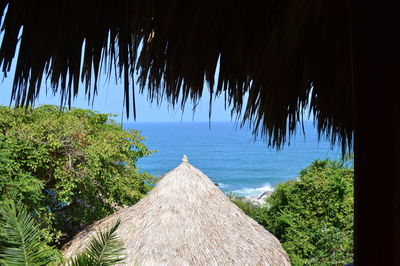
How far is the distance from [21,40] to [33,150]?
233 inches

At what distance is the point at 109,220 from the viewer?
20.5ft

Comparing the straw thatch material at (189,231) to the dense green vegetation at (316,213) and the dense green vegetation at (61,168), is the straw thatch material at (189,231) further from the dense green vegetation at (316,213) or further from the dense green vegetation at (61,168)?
the dense green vegetation at (316,213)

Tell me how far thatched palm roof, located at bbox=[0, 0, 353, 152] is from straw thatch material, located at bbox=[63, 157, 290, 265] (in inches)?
143

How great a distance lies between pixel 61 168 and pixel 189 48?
5982 mm

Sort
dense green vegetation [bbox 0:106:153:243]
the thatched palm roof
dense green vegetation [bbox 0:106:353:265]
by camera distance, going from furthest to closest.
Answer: dense green vegetation [bbox 0:106:353:265] → dense green vegetation [bbox 0:106:153:243] → the thatched palm roof

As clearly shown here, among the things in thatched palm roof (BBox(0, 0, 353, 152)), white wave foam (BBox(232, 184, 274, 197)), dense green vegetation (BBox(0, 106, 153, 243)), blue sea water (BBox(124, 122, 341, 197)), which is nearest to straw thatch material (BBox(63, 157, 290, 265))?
dense green vegetation (BBox(0, 106, 153, 243))

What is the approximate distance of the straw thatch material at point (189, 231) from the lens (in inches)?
206

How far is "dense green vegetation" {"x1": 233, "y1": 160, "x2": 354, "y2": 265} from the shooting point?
27.7 ft

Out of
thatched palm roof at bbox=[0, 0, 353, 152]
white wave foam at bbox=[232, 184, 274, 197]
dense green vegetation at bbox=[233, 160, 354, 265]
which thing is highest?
thatched palm roof at bbox=[0, 0, 353, 152]

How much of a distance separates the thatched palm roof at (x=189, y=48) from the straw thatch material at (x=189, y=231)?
3.63 m

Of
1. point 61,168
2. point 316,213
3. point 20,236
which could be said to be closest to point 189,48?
point 20,236

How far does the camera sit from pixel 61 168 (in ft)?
21.9

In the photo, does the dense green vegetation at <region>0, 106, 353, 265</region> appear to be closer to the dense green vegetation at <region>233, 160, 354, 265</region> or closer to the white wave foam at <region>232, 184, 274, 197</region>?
the dense green vegetation at <region>233, 160, 354, 265</region>

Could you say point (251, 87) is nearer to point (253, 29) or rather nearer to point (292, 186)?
point (253, 29)
